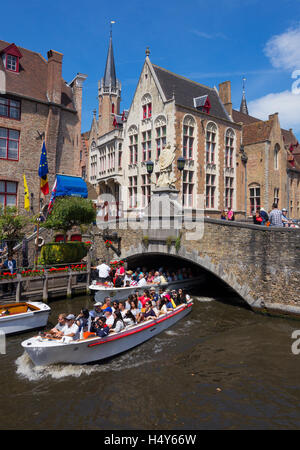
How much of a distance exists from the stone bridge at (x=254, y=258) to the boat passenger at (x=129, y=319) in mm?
5121

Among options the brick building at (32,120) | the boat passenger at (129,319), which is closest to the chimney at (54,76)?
the brick building at (32,120)

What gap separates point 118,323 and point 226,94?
2696 centimetres

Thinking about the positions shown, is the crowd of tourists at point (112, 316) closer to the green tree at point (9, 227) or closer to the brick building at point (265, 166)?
the green tree at point (9, 227)

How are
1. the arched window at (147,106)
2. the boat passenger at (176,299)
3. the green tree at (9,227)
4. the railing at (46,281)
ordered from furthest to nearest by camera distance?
the arched window at (147,106) < the green tree at (9,227) < the railing at (46,281) < the boat passenger at (176,299)

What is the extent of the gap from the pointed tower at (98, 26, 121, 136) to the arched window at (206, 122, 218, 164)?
1669 centimetres

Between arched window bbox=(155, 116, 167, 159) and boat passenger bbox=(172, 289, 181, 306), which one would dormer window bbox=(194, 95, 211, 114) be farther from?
boat passenger bbox=(172, 289, 181, 306)

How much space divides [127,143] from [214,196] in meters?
8.94

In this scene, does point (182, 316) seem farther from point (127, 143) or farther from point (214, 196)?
point (127, 143)

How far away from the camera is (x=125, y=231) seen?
20.4m

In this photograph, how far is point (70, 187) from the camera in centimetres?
2095

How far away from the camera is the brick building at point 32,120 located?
20516mm

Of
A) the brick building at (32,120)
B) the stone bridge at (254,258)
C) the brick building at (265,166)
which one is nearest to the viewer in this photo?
the stone bridge at (254,258)

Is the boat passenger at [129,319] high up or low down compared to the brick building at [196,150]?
down

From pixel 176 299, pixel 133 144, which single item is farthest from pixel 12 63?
pixel 176 299
